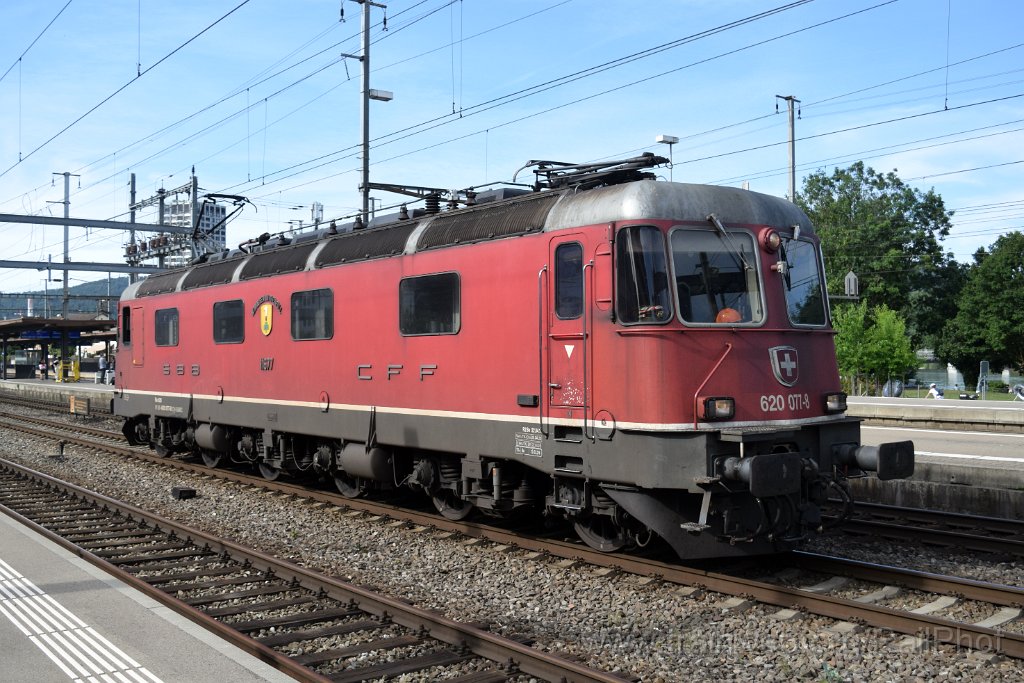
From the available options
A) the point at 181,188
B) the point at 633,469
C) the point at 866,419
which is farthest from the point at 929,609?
the point at 181,188

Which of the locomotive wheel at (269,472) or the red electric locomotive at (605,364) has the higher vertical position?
the red electric locomotive at (605,364)

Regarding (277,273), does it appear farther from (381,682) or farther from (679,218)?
(381,682)

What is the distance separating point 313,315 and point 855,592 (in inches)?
317

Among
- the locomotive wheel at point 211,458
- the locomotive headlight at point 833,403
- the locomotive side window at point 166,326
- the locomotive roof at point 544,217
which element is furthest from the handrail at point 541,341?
the locomotive side window at point 166,326

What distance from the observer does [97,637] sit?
6059 mm

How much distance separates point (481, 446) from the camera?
9.47 meters

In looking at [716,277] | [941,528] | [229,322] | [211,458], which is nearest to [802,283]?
[716,277]

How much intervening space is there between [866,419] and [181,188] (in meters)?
32.5

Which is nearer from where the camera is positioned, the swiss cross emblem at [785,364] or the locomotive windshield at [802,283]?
the swiss cross emblem at [785,364]

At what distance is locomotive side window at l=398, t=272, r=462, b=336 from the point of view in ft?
32.7

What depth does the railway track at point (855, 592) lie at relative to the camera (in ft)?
20.6

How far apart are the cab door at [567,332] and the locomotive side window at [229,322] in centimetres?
744

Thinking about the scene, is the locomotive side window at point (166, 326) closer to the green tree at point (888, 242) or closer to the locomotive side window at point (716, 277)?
the locomotive side window at point (716, 277)

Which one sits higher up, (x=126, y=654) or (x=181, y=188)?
(x=181, y=188)
